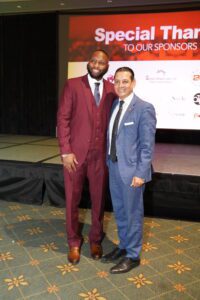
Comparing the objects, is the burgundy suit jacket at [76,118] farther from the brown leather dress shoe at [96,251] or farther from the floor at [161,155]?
the floor at [161,155]

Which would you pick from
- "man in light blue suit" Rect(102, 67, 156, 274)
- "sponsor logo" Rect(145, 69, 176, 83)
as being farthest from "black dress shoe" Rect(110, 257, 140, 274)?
"sponsor logo" Rect(145, 69, 176, 83)

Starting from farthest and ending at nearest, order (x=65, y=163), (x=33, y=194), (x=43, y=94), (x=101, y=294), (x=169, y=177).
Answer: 1. (x=43, y=94)
2. (x=33, y=194)
3. (x=169, y=177)
4. (x=65, y=163)
5. (x=101, y=294)

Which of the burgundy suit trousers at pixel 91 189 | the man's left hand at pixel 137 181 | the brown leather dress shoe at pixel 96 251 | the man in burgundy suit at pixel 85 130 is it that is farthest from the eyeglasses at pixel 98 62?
the brown leather dress shoe at pixel 96 251

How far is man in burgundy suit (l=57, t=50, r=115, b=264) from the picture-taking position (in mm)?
1934

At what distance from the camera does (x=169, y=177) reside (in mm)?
2865

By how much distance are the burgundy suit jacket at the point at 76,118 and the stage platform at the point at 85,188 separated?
113 centimetres

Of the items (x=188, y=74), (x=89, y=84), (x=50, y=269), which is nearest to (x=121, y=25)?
(x=188, y=74)

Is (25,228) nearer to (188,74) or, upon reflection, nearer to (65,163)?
(65,163)

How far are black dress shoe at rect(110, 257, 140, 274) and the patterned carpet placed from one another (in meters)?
0.03

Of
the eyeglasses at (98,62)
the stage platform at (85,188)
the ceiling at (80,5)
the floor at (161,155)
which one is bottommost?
the stage platform at (85,188)

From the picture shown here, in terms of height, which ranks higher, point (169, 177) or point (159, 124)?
point (159, 124)

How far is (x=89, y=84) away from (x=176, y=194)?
1.38 meters

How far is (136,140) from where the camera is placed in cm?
183

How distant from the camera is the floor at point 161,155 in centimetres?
310
